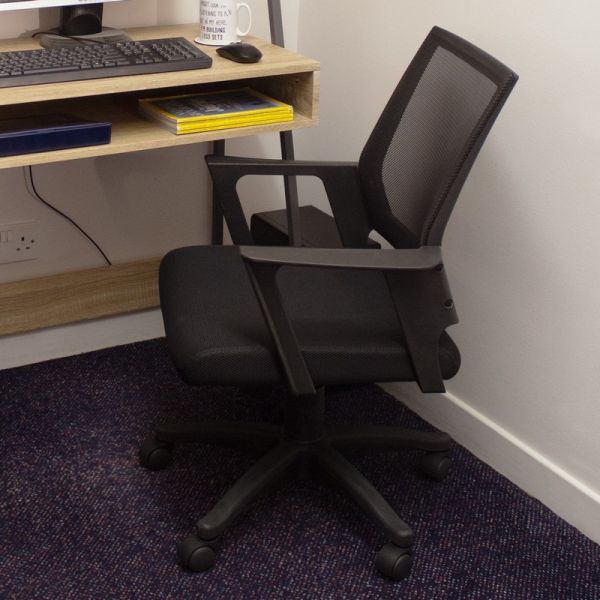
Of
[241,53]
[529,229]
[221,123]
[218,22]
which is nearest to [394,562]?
[529,229]

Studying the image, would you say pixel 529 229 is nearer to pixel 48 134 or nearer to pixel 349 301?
pixel 349 301

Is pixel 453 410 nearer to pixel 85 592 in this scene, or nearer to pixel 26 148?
pixel 85 592

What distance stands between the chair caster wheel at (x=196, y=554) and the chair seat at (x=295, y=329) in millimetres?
342

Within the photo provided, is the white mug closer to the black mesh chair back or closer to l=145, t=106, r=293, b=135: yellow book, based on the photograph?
l=145, t=106, r=293, b=135: yellow book

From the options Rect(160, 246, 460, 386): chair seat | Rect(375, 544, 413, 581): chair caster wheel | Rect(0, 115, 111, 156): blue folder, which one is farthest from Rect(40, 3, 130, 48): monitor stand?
Rect(375, 544, 413, 581): chair caster wheel

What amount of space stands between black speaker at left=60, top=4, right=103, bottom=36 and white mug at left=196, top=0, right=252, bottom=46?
218 mm

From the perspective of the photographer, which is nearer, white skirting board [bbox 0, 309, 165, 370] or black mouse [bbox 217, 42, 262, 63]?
black mouse [bbox 217, 42, 262, 63]

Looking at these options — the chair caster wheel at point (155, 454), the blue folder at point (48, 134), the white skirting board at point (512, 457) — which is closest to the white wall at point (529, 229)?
the white skirting board at point (512, 457)

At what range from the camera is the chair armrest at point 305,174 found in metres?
1.76

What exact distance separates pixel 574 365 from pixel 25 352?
129cm

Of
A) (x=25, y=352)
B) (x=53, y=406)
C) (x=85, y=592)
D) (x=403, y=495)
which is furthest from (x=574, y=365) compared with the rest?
(x=25, y=352)

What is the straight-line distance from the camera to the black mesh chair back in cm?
147

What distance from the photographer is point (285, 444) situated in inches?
73.0

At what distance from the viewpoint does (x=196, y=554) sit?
1.67 metres
